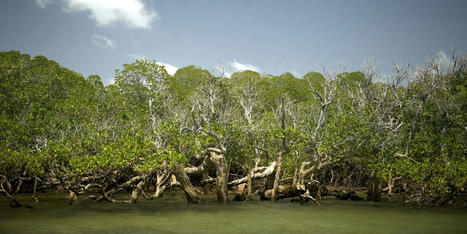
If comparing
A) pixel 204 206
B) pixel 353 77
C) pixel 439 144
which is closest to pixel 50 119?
pixel 204 206

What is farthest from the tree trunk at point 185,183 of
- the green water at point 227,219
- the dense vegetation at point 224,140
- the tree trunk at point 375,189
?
the tree trunk at point 375,189

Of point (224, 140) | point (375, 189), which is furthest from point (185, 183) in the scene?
point (375, 189)

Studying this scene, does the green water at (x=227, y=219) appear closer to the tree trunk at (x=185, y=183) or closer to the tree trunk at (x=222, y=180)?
the tree trunk at (x=222, y=180)

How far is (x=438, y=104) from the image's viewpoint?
2141 centimetres

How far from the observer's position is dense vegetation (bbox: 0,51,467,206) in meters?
18.3

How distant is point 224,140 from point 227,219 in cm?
515

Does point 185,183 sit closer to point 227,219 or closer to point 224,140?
point 224,140

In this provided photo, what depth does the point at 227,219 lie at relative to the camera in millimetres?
16109

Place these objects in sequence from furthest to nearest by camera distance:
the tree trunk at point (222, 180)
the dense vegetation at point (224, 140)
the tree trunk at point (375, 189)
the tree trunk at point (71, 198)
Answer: the tree trunk at point (375, 189) → the tree trunk at point (222, 180) → the tree trunk at point (71, 198) → the dense vegetation at point (224, 140)

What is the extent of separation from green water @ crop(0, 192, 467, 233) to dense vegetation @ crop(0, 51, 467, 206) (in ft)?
3.71

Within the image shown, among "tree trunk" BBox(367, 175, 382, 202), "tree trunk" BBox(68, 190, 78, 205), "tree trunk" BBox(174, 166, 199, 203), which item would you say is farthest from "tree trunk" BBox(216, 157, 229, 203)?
"tree trunk" BBox(367, 175, 382, 202)

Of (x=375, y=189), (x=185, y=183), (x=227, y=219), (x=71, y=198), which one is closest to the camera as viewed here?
(x=227, y=219)

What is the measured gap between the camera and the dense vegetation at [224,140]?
18281 mm

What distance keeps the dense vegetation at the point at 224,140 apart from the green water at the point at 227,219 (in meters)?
1.13
